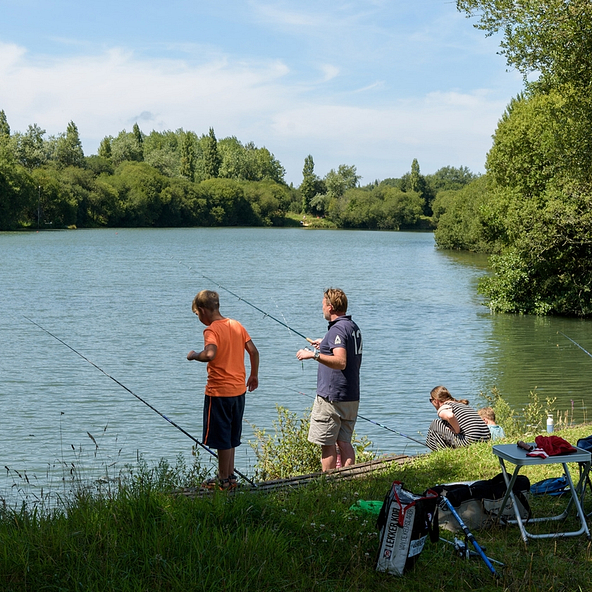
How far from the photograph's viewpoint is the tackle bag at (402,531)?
13.2 feet

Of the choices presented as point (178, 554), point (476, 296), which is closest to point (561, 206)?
point (476, 296)

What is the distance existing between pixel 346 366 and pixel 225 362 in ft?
3.98

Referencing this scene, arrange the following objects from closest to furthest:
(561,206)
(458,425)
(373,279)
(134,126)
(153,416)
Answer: (458,425) → (153,416) → (561,206) → (373,279) → (134,126)

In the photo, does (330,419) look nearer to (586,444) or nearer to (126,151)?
(586,444)

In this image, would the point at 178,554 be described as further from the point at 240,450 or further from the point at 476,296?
the point at 476,296

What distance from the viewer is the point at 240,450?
970cm

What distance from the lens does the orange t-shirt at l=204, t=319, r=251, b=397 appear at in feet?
18.5

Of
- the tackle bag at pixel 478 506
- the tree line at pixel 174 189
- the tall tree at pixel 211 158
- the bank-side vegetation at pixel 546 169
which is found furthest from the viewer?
the tall tree at pixel 211 158

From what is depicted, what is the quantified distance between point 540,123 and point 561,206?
4331 millimetres

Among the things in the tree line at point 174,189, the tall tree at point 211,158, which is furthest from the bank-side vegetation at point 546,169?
the tall tree at point 211,158

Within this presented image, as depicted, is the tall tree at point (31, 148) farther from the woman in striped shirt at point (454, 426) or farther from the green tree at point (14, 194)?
the woman in striped shirt at point (454, 426)

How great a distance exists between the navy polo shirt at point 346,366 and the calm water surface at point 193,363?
1799mm

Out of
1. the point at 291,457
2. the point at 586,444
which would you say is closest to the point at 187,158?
the point at 291,457

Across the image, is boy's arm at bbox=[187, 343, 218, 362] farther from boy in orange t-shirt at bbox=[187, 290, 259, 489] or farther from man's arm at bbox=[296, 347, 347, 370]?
man's arm at bbox=[296, 347, 347, 370]
